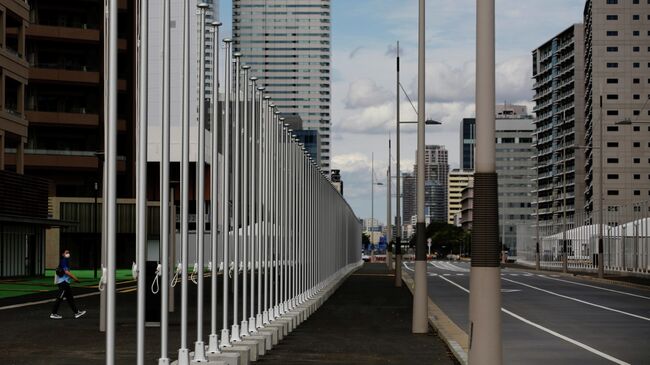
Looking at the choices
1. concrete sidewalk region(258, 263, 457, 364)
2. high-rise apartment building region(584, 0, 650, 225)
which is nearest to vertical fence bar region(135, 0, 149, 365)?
concrete sidewalk region(258, 263, 457, 364)

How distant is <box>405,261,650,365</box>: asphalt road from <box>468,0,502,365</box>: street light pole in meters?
7.24

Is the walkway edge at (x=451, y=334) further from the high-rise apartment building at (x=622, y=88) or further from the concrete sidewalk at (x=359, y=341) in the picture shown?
the high-rise apartment building at (x=622, y=88)

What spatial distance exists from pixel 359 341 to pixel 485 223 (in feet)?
34.9

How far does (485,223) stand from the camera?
12.3 m

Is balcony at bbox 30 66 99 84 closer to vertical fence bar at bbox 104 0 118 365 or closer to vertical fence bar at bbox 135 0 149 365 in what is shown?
vertical fence bar at bbox 135 0 149 365

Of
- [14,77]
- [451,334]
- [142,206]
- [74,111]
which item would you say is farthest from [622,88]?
[142,206]

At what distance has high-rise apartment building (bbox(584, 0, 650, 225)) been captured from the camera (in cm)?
18912

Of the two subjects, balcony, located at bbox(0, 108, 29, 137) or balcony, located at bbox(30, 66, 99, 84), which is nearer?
balcony, located at bbox(0, 108, 29, 137)

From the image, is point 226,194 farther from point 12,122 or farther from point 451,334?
point 12,122

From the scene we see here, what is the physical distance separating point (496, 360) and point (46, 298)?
33.4m

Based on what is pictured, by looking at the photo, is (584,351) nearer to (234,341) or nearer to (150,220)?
(234,341)

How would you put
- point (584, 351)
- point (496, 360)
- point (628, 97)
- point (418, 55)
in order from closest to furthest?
point (496, 360) → point (584, 351) → point (418, 55) → point (628, 97)

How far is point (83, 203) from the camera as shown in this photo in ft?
313

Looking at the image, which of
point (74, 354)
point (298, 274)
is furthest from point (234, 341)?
point (298, 274)
